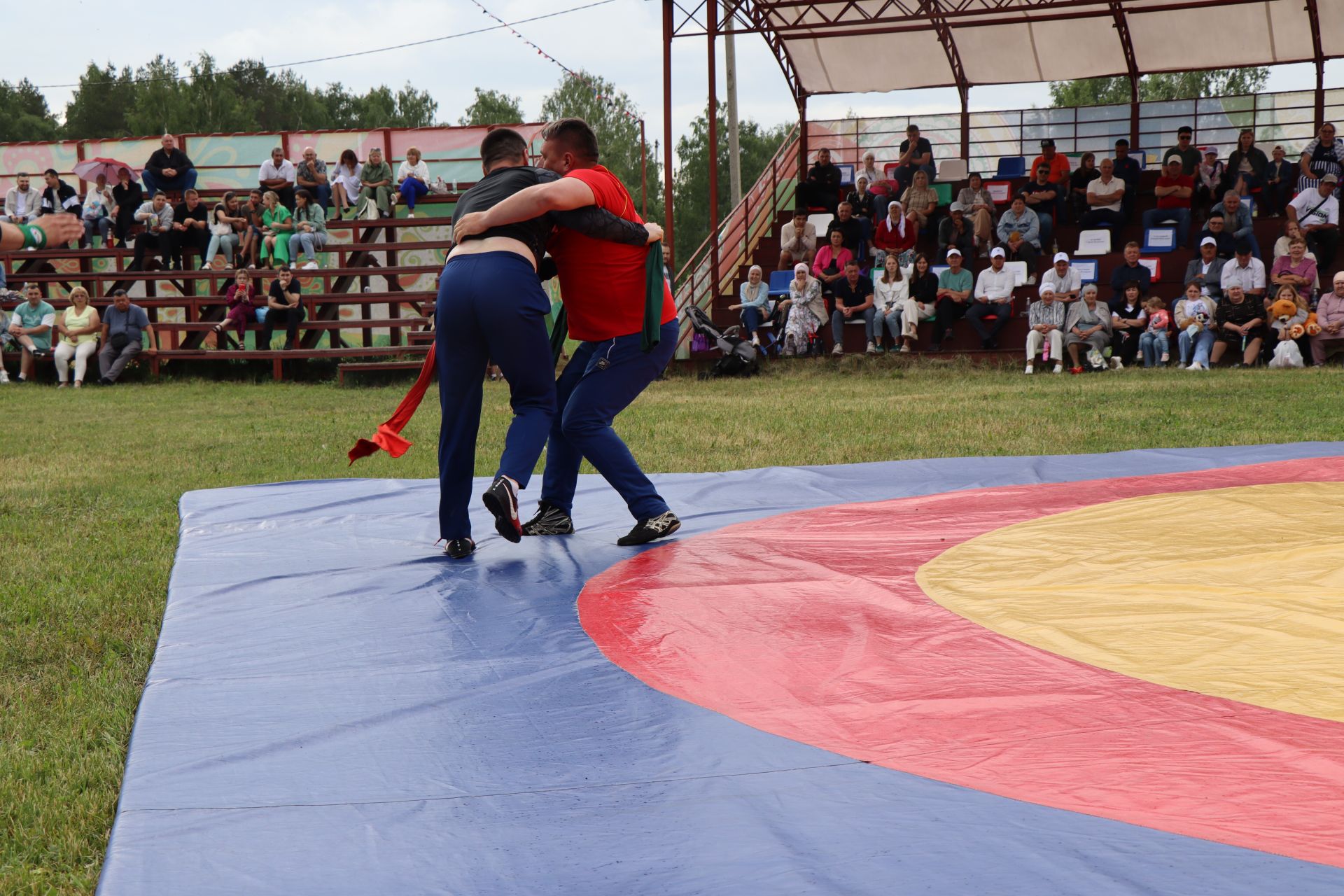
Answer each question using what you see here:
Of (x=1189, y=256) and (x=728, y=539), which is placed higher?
(x=1189, y=256)

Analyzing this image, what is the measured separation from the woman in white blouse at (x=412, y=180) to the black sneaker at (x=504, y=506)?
13929 mm

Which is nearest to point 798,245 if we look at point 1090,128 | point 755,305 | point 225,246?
point 755,305

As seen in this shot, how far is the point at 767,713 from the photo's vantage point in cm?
255

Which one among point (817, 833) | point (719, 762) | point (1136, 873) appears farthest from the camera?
point (719, 762)

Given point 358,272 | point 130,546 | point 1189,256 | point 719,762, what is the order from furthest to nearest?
→ point 358,272 → point 1189,256 → point 130,546 → point 719,762

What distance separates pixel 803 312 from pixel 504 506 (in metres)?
10.8

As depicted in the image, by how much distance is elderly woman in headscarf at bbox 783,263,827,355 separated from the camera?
14250 millimetres

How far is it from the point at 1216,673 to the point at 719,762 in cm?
117

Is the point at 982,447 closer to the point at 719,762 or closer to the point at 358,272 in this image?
the point at 719,762

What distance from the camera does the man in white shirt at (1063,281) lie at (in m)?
13.0

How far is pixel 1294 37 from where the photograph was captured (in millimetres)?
17266

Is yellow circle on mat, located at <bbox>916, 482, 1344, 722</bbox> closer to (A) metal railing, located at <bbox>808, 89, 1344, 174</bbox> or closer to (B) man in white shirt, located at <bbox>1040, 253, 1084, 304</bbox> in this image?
(B) man in white shirt, located at <bbox>1040, 253, 1084, 304</bbox>

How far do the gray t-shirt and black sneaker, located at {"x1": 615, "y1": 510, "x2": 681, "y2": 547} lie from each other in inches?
497

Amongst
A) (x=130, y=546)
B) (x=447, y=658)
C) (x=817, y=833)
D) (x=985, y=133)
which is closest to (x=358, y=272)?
(x=985, y=133)
